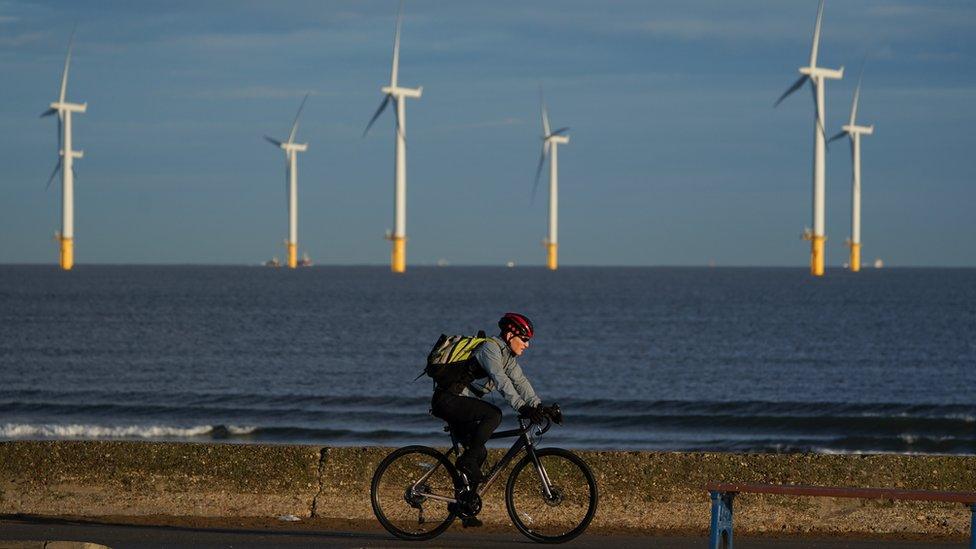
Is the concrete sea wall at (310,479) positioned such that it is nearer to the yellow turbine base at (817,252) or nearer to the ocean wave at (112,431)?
the ocean wave at (112,431)

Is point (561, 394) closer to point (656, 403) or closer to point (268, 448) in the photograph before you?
point (656, 403)

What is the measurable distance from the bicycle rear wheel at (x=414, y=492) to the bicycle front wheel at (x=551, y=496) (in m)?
0.54

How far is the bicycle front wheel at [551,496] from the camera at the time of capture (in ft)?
37.5

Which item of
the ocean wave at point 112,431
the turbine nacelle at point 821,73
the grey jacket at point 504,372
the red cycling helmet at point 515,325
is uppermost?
the turbine nacelle at point 821,73

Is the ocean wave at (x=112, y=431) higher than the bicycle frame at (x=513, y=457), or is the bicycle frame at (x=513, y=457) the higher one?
the bicycle frame at (x=513, y=457)

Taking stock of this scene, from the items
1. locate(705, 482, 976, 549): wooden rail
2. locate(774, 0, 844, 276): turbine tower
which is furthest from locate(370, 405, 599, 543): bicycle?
locate(774, 0, 844, 276): turbine tower

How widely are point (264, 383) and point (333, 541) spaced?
33.3m

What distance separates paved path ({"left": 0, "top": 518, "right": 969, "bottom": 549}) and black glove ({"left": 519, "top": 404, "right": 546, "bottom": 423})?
3.96 feet

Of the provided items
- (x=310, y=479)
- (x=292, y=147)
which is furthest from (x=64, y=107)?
(x=310, y=479)

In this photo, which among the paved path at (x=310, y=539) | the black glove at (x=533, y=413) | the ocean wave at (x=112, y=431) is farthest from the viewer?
A: the ocean wave at (x=112, y=431)

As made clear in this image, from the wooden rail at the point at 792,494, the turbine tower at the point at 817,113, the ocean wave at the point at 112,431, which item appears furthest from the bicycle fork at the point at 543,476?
the turbine tower at the point at 817,113

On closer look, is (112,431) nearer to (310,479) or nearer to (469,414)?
(310,479)

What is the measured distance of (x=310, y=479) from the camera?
13.1 metres

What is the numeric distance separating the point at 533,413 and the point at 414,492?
4.19 ft
